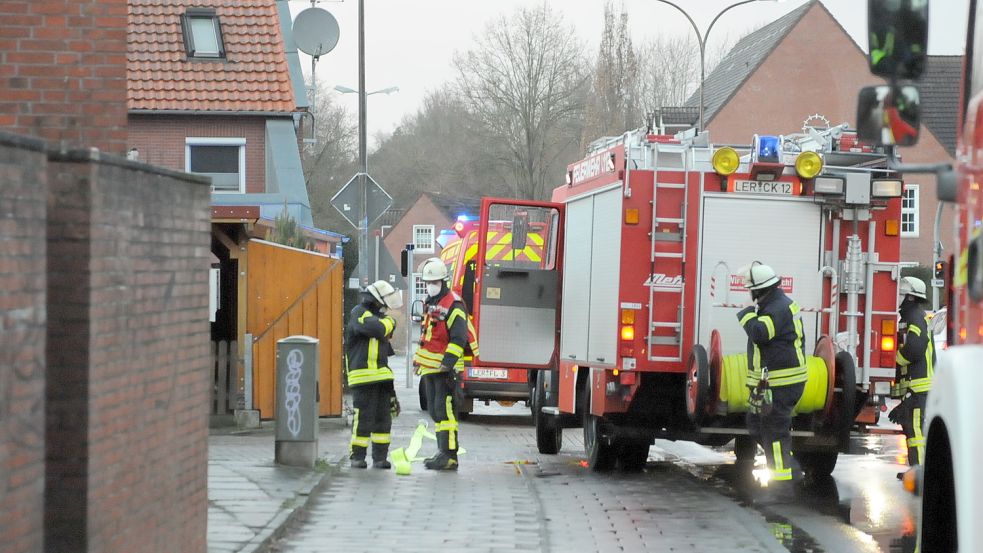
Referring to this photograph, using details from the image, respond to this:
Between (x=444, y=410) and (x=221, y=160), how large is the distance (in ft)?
62.4

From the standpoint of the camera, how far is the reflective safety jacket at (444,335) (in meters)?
12.8

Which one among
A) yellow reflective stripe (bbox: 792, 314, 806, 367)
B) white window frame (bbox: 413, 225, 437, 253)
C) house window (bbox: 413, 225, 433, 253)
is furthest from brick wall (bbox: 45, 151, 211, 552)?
house window (bbox: 413, 225, 433, 253)

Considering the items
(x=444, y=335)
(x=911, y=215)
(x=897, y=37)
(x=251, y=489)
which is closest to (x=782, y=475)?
(x=444, y=335)

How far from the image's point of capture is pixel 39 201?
17.2 ft

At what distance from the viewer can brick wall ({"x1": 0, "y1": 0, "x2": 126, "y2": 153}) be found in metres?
7.42

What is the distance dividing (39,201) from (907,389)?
8739 mm

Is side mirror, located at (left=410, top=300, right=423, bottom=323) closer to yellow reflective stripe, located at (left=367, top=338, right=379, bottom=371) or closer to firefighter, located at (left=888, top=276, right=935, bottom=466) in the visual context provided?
yellow reflective stripe, located at (left=367, top=338, right=379, bottom=371)

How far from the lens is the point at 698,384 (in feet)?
35.8

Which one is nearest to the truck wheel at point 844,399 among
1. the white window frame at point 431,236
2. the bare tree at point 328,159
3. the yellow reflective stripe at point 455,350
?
the yellow reflective stripe at point 455,350

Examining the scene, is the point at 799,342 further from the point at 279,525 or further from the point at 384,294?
the point at 279,525

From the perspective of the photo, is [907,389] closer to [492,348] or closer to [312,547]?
[492,348]

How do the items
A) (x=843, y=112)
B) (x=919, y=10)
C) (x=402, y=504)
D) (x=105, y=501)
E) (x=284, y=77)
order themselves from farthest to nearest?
(x=843, y=112), (x=284, y=77), (x=402, y=504), (x=105, y=501), (x=919, y=10)

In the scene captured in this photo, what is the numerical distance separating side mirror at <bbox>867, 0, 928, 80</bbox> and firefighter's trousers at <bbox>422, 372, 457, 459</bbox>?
8.51 m

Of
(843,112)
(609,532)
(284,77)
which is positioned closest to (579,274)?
(609,532)
